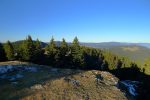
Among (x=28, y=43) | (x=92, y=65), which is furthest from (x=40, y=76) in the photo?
(x=92, y=65)

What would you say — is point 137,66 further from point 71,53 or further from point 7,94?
point 7,94

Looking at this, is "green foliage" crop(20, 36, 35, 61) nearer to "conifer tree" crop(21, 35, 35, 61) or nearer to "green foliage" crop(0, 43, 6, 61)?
"conifer tree" crop(21, 35, 35, 61)

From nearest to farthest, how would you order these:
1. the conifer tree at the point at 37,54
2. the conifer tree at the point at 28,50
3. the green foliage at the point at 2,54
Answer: the conifer tree at the point at 28,50
the conifer tree at the point at 37,54
the green foliage at the point at 2,54

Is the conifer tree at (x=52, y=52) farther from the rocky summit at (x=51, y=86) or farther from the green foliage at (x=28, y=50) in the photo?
the rocky summit at (x=51, y=86)

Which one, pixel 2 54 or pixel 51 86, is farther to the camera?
pixel 2 54

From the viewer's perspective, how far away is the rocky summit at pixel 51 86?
107 feet

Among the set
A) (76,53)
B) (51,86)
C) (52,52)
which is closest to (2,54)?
(52,52)

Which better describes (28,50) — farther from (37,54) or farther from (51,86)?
(51,86)

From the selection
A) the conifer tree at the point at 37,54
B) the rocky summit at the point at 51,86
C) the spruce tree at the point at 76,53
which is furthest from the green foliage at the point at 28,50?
the rocky summit at the point at 51,86

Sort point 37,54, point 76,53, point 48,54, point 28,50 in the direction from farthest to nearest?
point 48,54, point 76,53, point 37,54, point 28,50

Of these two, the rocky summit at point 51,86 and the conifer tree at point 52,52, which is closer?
the rocky summit at point 51,86

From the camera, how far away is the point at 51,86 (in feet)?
119

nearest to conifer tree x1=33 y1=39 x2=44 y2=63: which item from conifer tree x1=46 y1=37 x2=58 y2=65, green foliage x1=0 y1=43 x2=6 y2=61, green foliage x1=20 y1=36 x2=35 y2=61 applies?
green foliage x1=20 y1=36 x2=35 y2=61

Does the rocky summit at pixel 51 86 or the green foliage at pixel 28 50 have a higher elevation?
the green foliage at pixel 28 50
